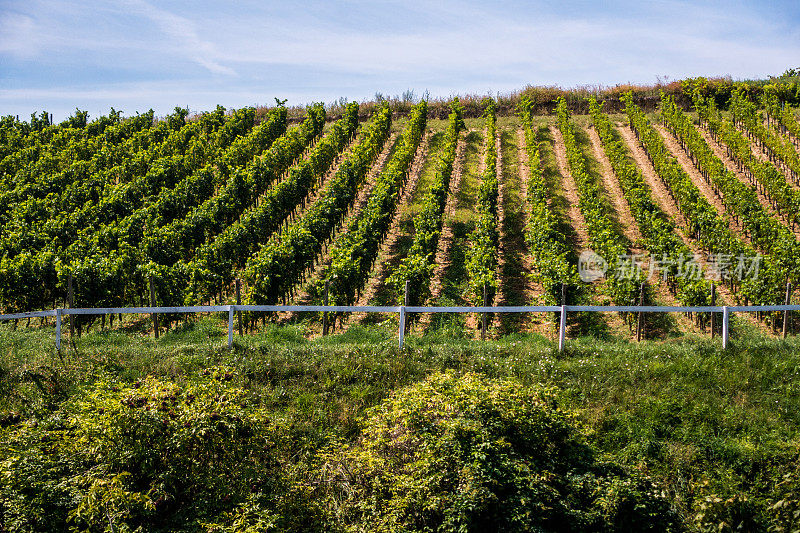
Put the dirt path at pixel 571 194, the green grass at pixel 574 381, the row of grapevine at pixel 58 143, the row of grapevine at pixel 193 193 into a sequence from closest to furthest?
1. the green grass at pixel 574 381
2. the row of grapevine at pixel 193 193
3. the dirt path at pixel 571 194
4. the row of grapevine at pixel 58 143

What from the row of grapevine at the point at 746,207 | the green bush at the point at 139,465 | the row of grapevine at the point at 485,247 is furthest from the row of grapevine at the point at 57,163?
the row of grapevine at the point at 746,207

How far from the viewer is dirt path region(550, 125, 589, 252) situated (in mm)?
24830

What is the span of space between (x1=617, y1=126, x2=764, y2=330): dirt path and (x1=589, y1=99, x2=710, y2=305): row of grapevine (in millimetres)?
462

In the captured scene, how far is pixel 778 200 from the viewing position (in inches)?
1042

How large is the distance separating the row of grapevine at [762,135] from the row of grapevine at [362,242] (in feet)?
58.9

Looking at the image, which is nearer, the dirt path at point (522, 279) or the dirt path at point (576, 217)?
the dirt path at point (576, 217)

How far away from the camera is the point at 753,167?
29.3m

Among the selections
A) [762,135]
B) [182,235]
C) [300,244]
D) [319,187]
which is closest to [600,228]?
[300,244]

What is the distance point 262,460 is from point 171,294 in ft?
34.4

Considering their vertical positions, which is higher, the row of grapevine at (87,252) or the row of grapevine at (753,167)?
the row of grapevine at (753,167)

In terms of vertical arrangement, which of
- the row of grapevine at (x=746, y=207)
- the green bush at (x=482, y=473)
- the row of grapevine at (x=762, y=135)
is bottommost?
the green bush at (x=482, y=473)

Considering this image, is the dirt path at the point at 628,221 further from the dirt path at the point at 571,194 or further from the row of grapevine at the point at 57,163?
the row of grapevine at the point at 57,163

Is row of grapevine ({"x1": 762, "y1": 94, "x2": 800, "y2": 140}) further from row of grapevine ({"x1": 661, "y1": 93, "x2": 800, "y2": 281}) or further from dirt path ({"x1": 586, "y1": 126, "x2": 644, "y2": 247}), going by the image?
dirt path ({"x1": 586, "y1": 126, "x2": 644, "y2": 247})

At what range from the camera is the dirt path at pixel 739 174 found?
26.6 meters
